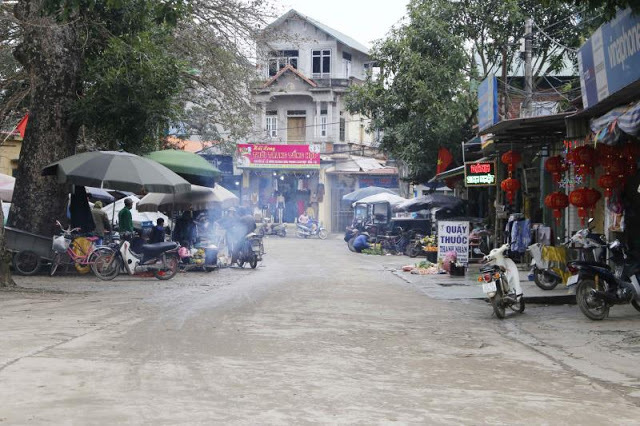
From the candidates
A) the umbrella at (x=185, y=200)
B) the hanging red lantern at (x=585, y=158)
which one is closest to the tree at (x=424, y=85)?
the umbrella at (x=185, y=200)

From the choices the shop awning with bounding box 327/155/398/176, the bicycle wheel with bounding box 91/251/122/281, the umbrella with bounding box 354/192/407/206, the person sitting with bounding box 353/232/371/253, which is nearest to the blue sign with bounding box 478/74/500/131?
the bicycle wheel with bounding box 91/251/122/281

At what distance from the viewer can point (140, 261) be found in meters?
18.6

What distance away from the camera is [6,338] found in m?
8.95

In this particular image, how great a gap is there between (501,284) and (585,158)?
3451mm

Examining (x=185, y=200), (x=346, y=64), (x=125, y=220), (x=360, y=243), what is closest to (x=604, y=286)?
(x=125, y=220)

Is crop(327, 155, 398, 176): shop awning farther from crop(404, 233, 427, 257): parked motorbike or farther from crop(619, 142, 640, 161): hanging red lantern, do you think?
crop(619, 142, 640, 161): hanging red lantern

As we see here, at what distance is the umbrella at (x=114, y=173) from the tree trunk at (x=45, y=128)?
887 millimetres

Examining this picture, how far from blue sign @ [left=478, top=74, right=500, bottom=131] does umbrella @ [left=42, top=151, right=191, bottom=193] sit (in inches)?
285

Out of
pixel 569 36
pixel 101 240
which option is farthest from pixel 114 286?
pixel 569 36

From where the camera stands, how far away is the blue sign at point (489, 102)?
17.8 m

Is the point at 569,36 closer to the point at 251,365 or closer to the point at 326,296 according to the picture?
the point at 326,296

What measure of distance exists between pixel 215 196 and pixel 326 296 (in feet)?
30.9

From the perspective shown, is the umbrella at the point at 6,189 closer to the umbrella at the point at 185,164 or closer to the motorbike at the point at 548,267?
the umbrella at the point at 185,164

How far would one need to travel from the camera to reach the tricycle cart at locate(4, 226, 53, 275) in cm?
1786
